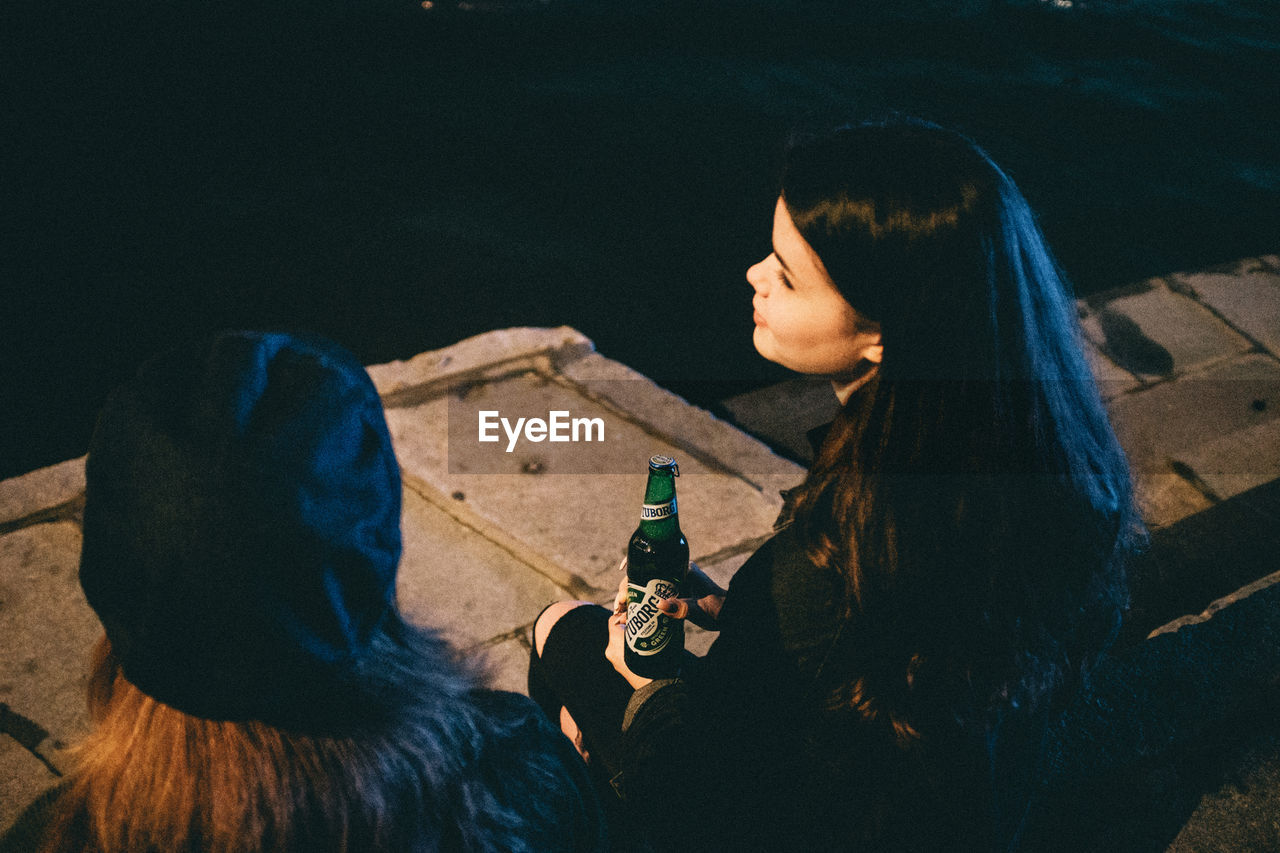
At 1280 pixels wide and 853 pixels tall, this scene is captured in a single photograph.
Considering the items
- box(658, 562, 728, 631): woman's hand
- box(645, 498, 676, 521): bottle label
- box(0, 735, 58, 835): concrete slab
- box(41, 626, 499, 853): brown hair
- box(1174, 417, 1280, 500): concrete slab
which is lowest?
box(0, 735, 58, 835): concrete slab

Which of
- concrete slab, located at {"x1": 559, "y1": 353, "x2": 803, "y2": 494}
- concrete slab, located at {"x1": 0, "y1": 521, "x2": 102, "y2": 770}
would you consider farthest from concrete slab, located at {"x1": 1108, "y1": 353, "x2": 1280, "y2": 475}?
concrete slab, located at {"x1": 0, "y1": 521, "x2": 102, "y2": 770}

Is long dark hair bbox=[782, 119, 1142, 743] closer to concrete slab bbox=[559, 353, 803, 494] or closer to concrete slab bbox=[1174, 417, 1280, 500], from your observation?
concrete slab bbox=[559, 353, 803, 494]

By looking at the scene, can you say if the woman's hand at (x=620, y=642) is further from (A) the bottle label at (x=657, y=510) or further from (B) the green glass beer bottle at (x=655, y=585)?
(A) the bottle label at (x=657, y=510)

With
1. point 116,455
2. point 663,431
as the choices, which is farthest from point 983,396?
point 663,431

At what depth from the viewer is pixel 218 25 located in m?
10.3

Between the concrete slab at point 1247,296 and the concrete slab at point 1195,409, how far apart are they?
0.35 metres

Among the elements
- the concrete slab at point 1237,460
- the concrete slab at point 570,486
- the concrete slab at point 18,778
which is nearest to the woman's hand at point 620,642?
the concrete slab at point 570,486

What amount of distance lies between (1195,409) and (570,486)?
10.1ft

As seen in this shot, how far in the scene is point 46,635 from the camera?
2760 millimetres

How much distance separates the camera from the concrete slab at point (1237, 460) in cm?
371

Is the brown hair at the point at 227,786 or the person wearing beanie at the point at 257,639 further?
the brown hair at the point at 227,786

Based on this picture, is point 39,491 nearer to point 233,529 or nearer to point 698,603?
point 698,603

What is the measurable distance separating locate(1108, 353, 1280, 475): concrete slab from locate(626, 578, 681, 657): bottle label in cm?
268

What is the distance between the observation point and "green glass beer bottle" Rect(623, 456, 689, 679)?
188 cm
